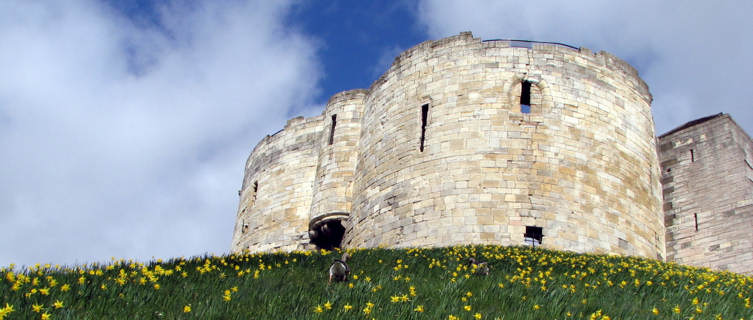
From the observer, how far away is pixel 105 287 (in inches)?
327

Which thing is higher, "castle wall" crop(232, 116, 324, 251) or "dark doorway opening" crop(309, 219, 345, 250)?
"castle wall" crop(232, 116, 324, 251)

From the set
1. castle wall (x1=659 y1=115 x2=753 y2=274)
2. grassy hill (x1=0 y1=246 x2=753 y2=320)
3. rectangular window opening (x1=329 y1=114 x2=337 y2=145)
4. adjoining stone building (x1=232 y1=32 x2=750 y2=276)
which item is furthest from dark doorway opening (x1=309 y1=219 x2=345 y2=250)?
castle wall (x1=659 y1=115 x2=753 y2=274)

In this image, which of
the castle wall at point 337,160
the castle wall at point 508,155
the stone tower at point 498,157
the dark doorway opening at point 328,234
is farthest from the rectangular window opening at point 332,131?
the dark doorway opening at point 328,234

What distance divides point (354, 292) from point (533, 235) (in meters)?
7.69

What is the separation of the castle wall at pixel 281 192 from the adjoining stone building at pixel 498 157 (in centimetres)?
156

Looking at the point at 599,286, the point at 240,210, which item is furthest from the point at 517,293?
the point at 240,210

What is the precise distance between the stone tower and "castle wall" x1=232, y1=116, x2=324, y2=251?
1485mm

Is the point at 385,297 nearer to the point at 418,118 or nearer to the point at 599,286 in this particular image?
the point at 599,286

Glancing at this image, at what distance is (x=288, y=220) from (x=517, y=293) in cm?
1330

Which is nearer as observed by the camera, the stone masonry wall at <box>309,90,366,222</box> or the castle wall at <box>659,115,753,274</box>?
the castle wall at <box>659,115,753,274</box>

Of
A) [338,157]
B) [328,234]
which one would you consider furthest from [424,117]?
[328,234]

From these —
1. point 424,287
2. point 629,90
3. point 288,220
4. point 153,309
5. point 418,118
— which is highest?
point 629,90

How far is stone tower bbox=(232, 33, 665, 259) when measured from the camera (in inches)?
637

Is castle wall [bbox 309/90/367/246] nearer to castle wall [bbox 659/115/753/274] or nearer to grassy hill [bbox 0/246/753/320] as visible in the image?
grassy hill [bbox 0/246/753/320]
